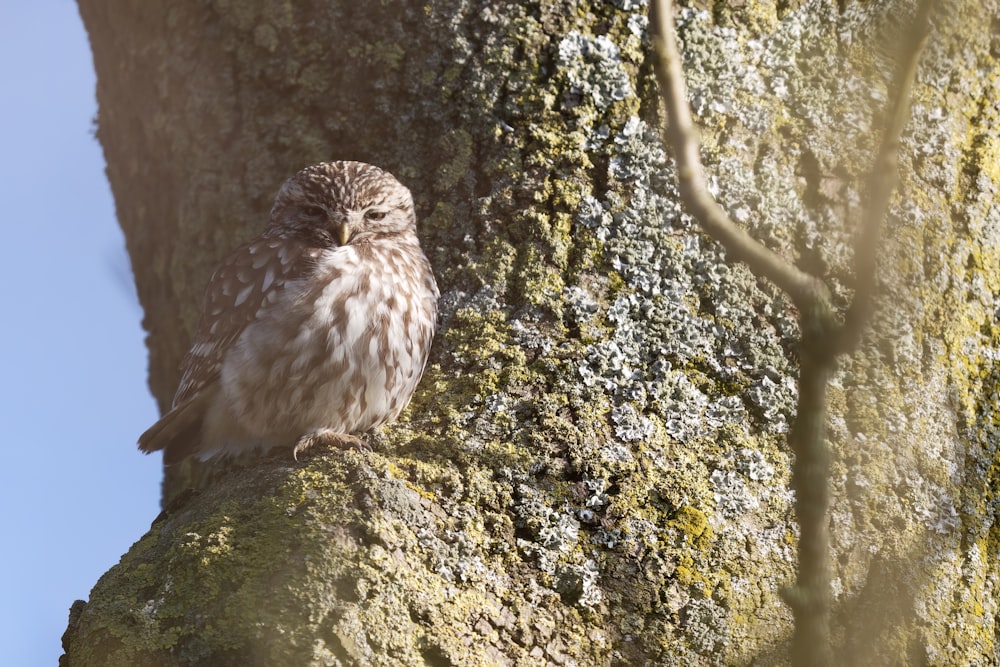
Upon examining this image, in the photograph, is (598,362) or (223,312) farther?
(223,312)

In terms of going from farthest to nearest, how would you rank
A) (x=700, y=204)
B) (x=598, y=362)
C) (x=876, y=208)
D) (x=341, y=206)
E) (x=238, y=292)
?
(x=341, y=206)
(x=238, y=292)
(x=598, y=362)
(x=700, y=204)
(x=876, y=208)

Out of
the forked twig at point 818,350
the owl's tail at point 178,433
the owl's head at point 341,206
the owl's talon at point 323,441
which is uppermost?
the owl's head at point 341,206

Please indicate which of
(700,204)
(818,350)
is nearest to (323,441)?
(700,204)

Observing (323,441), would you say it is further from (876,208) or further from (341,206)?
(876,208)

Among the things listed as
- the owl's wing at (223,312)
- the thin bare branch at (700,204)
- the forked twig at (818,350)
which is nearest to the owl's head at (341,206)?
the owl's wing at (223,312)

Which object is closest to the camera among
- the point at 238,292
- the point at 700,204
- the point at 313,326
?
the point at 700,204

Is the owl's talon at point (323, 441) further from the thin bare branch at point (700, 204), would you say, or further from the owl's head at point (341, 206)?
the thin bare branch at point (700, 204)

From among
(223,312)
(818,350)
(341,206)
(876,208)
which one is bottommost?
(818,350)

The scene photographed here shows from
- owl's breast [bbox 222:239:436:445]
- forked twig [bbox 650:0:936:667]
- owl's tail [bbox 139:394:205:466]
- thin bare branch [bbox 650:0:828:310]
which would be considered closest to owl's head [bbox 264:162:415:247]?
owl's breast [bbox 222:239:436:445]
